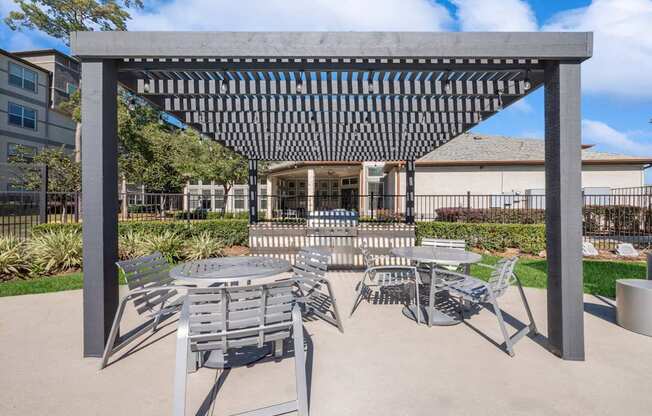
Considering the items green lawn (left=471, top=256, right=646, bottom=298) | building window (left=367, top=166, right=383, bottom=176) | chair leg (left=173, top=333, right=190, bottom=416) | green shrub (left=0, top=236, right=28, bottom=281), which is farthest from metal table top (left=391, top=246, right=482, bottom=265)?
building window (left=367, top=166, right=383, bottom=176)

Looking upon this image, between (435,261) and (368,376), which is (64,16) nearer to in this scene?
(435,261)

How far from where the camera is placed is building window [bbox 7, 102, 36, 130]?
992 inches

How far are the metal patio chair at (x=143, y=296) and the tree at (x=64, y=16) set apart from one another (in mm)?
17318

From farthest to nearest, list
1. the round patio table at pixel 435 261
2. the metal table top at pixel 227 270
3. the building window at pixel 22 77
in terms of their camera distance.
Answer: the building window at pixel 22 77 → the round patio table at pixel 435 261 → the metal table top at pixel 227 270

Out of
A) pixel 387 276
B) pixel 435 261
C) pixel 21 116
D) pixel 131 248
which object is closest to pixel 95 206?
pixel 387 276

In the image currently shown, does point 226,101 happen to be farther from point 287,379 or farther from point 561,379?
point 561,379

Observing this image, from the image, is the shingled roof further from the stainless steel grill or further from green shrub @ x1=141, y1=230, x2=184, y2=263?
green shrub @ x1=141, y1=230, x2=184, y2=263

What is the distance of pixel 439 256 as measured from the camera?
438 cm

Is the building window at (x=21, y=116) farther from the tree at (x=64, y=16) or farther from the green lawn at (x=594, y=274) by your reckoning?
the green lawn at (x=594, y=274)

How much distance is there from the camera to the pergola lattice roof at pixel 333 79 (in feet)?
10.7

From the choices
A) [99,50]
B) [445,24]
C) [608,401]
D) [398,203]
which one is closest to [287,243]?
[99,50]

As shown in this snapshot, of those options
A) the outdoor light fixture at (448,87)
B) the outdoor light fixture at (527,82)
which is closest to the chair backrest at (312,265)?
the outdoor light fixture at (448,87)

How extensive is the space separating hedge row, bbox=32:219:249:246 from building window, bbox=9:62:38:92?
2631 centimetres

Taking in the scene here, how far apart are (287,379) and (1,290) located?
6.12 metres
